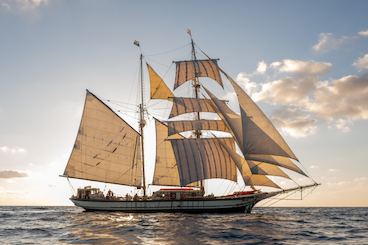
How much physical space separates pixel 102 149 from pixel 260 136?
27379 millimetres

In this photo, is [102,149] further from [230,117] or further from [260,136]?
[260,136]

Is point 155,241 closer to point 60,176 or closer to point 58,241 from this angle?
point 58,241

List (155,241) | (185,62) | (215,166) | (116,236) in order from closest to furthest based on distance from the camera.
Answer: (155,241)
(116,236)
(215,166)
(185,62)

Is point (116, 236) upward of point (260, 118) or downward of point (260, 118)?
downward

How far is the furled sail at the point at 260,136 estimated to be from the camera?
52438mm

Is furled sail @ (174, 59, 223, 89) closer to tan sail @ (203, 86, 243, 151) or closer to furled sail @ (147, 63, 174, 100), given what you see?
furled sail @ (147, 63, 174, 100)

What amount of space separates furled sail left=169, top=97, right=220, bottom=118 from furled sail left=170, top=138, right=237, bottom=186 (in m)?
4.93

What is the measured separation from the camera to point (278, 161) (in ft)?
177

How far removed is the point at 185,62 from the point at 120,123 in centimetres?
1565

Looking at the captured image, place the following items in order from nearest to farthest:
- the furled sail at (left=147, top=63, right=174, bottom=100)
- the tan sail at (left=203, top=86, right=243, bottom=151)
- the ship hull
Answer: the tan sail at (left=203, top=86, right=243, bottom=151) → the ship hull → the furled sail at (left=147, top=63, right=174, bottom=100)

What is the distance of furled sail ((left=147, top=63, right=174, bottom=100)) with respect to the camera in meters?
73.4

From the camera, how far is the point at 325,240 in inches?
1272

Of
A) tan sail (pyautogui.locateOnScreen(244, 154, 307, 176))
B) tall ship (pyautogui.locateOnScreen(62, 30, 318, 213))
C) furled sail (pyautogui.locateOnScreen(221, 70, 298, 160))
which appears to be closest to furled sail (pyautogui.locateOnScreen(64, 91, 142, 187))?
tall ship (pyautogui.locateOnScreen(62, 30, 318, 213))

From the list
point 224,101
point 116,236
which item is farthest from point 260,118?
point 116,236
